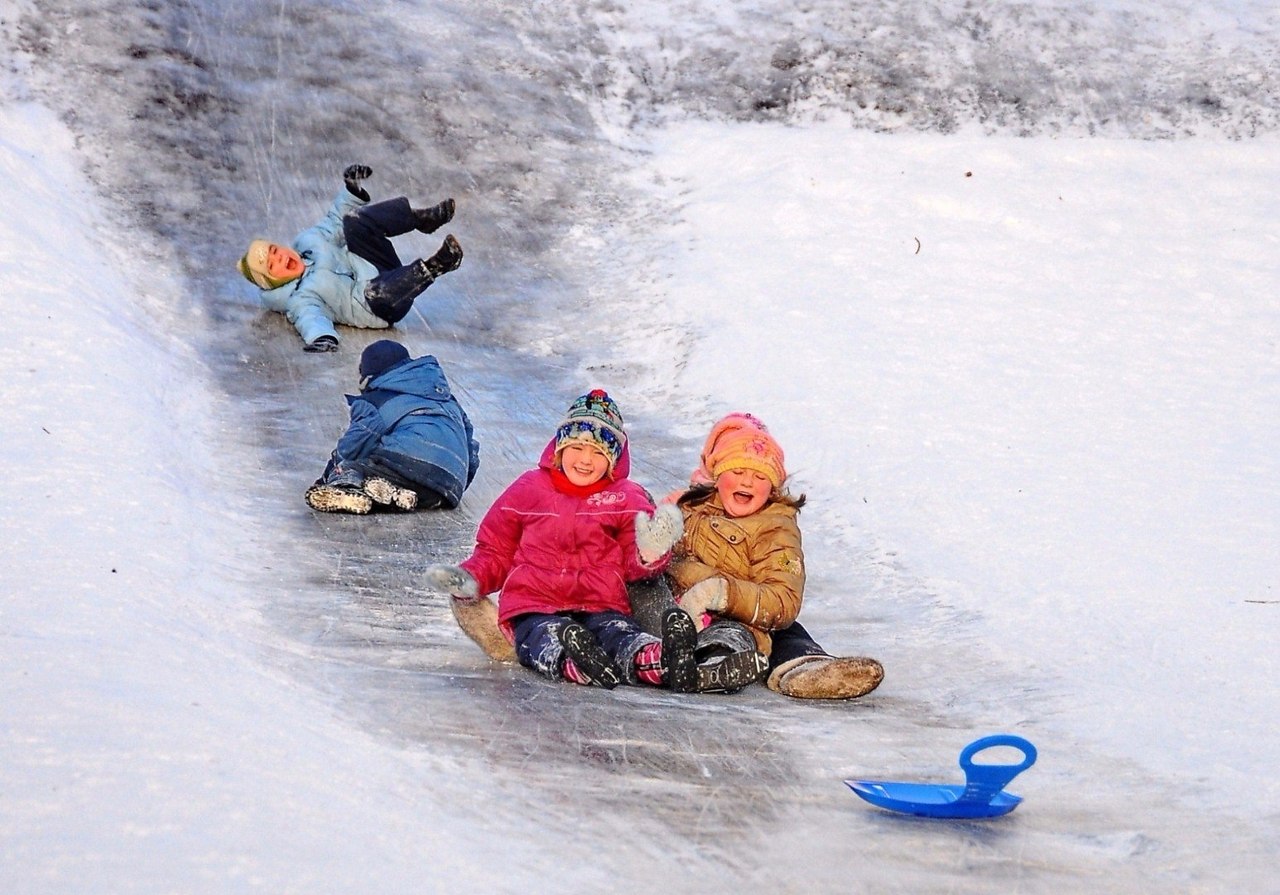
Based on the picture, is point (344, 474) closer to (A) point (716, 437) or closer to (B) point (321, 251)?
(A) point (716, 437)

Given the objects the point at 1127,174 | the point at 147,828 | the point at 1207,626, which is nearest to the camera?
the point at 147,828

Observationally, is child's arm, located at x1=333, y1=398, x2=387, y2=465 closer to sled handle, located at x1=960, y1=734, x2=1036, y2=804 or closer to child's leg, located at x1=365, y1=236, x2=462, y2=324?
child's leg, located at x1=365, y1=236, x2=462, y2=324

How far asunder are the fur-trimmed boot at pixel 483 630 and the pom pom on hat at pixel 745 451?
1.01 metres

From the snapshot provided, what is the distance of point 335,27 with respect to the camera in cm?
1252

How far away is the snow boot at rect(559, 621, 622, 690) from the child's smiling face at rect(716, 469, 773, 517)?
34.0 inches

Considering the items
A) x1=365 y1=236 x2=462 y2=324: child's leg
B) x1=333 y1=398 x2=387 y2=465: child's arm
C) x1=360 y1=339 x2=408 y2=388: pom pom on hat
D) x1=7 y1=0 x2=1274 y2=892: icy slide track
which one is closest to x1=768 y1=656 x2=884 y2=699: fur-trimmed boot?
x1=7 y1=0 x2=1274 y2=892: icy slide track

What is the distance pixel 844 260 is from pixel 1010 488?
10.9 feet

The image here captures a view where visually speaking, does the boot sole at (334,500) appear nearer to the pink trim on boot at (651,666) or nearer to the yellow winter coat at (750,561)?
the yellow winter coat at (750,561)

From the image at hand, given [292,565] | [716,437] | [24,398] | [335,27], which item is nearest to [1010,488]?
[716,437]

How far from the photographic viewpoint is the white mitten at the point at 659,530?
4.54m

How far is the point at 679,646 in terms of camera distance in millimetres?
4328

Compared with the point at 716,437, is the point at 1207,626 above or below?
below

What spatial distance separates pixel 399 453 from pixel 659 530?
6.44ft

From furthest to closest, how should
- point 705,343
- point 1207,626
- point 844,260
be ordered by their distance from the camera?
point 844,260, point 705,343, point 1207,626
